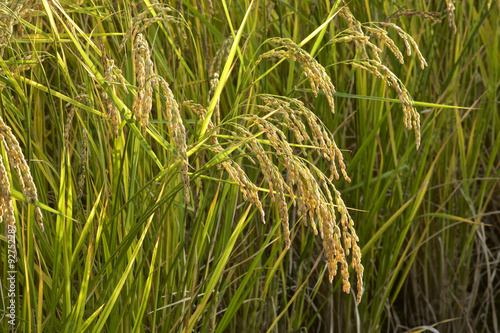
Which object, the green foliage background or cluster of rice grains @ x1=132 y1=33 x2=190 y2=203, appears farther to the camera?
the green foliage background

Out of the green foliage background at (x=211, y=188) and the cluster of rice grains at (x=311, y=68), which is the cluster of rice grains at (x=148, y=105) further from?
the cluster of rice grains at (x=311, y=68)

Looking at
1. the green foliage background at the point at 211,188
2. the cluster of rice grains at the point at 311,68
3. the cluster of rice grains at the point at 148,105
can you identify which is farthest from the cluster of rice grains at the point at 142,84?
the cluster of rice grains at the point at 311,68

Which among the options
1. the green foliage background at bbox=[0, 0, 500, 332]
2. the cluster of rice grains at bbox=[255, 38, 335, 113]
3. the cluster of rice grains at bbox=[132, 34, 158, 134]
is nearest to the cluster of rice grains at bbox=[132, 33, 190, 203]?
the cluster of rice grains at bbox=[132, 34, 158, 134]

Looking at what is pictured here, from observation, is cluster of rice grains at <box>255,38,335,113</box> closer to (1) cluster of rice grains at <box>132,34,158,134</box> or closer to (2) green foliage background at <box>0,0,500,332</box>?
(2) green foliage background at <box>0,0,500,332</box>

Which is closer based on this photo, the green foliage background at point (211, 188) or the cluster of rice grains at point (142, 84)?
the cluster of rice grains at point (142, 84)

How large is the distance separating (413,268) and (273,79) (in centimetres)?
80

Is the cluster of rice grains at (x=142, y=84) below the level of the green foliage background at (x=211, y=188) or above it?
above

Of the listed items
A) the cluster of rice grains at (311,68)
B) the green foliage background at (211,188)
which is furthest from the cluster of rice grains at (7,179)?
the cluster of rice grains at (311,68)

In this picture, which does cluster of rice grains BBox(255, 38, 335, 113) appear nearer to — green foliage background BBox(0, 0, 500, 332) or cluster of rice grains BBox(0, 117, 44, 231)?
green foliage background BBox(0, 0, 500, 332)

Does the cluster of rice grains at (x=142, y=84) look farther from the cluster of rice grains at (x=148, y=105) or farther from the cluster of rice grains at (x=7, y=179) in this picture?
the cluster of rice grains at (x=7, y=179)

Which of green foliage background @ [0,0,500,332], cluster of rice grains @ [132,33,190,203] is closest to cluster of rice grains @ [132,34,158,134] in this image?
cluster of rice grains @ [132,33,190,203]

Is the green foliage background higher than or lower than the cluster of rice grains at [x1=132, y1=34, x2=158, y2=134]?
lower

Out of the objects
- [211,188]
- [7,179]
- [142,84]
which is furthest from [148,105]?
[211,188]

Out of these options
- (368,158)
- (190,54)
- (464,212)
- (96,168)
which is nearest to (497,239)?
(464,212)
